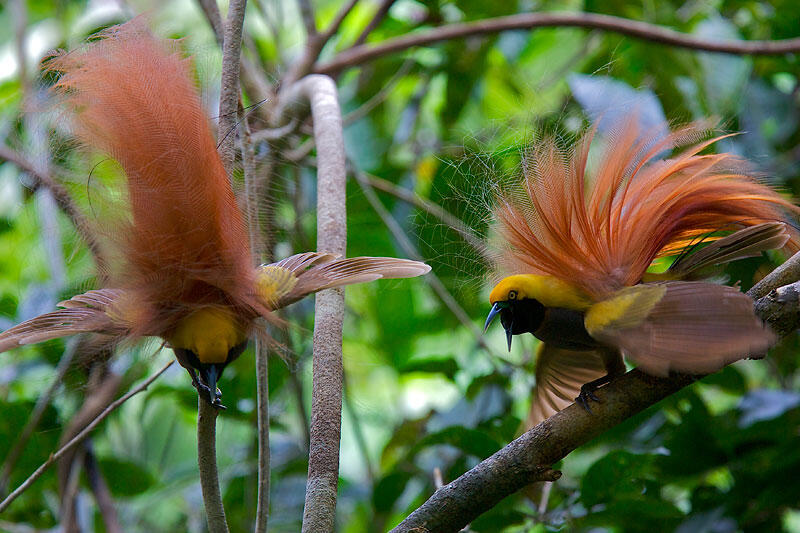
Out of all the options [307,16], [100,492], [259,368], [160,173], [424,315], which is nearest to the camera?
[160,173]

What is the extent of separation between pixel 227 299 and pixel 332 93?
748 mm

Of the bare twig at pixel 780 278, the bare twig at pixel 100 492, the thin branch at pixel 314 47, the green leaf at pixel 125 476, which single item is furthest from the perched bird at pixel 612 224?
the green leaf at pixel 125 476

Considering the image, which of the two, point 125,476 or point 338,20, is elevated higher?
point 338,20

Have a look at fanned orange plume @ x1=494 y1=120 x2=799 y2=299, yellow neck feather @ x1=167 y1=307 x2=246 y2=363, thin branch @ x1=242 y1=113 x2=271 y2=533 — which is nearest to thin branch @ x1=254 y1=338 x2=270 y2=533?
thin branch @ x1=242 y1=113 x2=271 y2=533

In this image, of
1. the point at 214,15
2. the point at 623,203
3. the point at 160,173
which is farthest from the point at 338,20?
the point at 160,173

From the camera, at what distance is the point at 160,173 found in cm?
103

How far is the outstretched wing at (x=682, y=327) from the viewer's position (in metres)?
1.04

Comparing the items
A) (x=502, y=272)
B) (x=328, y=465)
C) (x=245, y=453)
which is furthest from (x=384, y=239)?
(x=328, y=465)

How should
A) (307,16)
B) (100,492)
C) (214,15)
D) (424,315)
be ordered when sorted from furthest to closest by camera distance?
(424,315), (307,16), (100,492), (214,15)

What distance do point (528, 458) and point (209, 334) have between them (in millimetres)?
483

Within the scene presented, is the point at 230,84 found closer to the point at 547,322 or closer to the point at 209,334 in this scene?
the point at 209,334

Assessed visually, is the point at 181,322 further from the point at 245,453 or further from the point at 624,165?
the point at 245,453

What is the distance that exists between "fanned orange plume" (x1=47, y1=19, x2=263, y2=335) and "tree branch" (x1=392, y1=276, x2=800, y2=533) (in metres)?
0.38

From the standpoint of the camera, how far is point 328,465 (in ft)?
3.62
